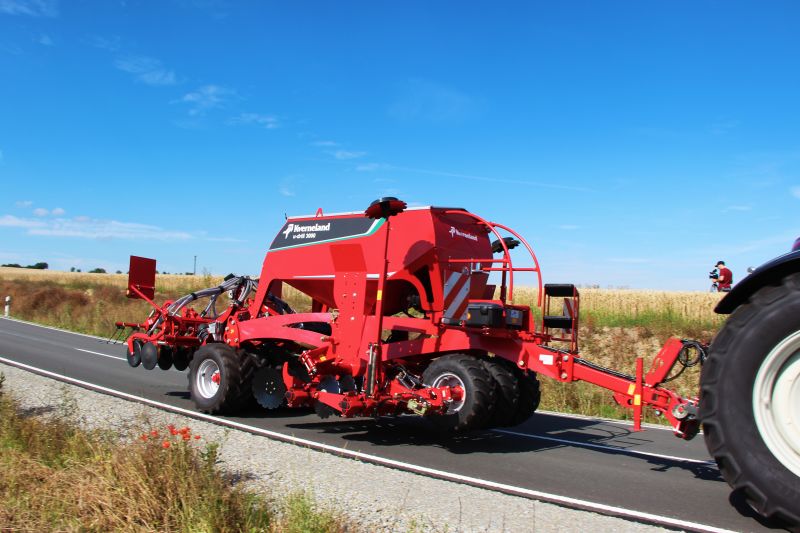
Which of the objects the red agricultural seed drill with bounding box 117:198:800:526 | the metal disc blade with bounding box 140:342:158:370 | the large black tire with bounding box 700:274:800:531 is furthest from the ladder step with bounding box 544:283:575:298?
the metal disc blade with bounding box 140:342:158:370

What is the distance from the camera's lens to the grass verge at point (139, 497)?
396 centimetres

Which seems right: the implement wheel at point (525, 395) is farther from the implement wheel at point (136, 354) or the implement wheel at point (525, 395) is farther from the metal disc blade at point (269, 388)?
the implement wheel at point (136, 354)

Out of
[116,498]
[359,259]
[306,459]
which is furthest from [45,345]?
[116,498]

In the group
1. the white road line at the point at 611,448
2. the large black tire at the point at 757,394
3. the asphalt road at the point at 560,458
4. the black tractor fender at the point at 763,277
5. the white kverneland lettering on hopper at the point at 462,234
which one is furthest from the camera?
the white kverneland lettering on hopper at the point at 462,234

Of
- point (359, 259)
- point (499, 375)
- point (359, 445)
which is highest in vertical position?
point (359, 259)

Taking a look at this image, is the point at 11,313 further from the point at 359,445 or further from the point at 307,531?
the point at 307,531

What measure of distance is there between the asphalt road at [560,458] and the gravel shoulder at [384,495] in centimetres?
33

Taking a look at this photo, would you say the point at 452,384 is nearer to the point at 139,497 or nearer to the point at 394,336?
the point at 394,336

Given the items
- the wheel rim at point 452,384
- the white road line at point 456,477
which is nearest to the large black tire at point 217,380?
the white road line at point 456,477

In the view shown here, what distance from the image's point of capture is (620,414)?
10773 millimetres

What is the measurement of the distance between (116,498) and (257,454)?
8.05 ft

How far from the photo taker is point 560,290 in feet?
24.3

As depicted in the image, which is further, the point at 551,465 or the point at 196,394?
the point at 196,394

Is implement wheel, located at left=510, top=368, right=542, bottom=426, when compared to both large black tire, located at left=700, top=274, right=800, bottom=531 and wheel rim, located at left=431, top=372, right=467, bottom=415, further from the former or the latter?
large black tire, located at left=700, top=274, right=800, bottom=531
